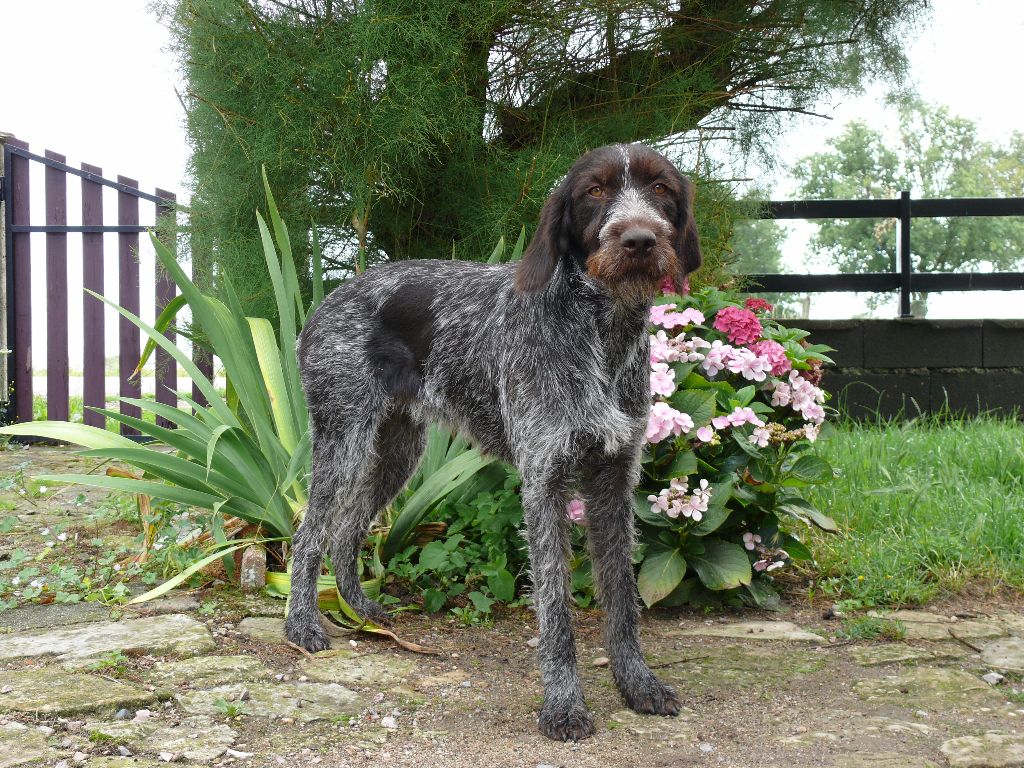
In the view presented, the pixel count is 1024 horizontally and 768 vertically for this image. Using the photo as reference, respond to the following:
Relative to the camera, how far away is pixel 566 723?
2.93 meters

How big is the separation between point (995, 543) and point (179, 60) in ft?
18.8

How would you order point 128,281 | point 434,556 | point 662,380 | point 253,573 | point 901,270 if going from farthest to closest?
point 901,270
point 128,281
point 253,573
point 434,556
point 662,380

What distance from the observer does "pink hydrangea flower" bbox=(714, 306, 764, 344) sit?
4.41 m

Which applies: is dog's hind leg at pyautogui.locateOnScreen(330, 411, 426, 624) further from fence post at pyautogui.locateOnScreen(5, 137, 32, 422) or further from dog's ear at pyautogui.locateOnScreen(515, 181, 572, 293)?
fence post at pyautogui.locateOnScreen(5, 137, 32, 422)

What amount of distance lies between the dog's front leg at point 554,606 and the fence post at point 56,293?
7.70 m

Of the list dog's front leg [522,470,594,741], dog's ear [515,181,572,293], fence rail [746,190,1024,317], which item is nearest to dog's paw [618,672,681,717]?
dog's front leg [522,470,594,741]

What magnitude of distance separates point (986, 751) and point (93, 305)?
345 inches

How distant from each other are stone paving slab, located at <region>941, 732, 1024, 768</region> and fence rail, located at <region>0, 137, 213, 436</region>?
25.4 ft

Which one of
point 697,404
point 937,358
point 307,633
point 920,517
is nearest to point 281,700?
point 307,633

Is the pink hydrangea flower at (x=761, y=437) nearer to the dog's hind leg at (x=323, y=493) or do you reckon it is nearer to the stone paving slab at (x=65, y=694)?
the dog's hind leg at (x=323, y=493)

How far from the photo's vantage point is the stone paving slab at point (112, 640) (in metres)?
3.52

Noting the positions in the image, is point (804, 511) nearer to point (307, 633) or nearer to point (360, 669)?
point (360, 669)

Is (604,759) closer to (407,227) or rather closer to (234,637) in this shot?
(234,637)

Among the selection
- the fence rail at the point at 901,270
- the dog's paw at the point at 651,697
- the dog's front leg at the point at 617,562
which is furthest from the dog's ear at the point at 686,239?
the fence rail at the point at 901,270
